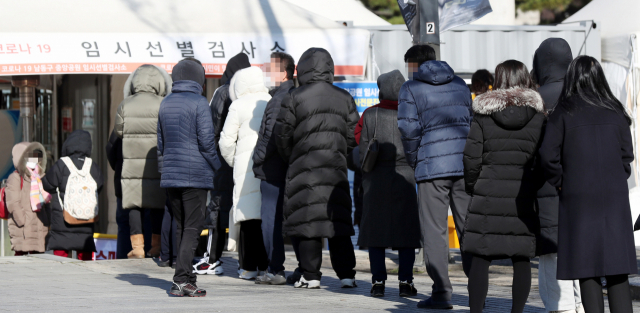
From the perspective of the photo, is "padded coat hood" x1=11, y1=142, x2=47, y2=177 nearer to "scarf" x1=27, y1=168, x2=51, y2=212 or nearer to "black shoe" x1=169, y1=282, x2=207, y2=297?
"scarf" x1=27, y1=168, x2=51, y2=212

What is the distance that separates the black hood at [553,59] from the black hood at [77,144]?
518 cm

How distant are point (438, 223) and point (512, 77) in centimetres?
112

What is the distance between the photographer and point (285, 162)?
22.2 ft

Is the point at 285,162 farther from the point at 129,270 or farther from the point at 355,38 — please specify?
the point at 355,38

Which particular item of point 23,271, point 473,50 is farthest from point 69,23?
point 473,50

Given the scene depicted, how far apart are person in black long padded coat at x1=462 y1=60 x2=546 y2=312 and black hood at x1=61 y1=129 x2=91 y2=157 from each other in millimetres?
5223

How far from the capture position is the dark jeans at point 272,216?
687 cm

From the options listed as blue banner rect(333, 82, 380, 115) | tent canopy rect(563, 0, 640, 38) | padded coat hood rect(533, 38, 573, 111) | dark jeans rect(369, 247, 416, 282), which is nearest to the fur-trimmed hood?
padded coat hood rect(533, 38, 573, 111)

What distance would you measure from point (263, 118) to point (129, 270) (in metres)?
2.17

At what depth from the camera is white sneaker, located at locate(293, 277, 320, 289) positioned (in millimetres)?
6680

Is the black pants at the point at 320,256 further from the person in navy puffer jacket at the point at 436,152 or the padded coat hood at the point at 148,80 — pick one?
the padded coat hood at the point at 148,80

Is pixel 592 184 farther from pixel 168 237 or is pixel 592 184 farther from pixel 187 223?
pixel 168 237

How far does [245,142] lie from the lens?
7102 millimetres

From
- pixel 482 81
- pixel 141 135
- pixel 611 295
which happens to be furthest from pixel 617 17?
pixel 611 295
